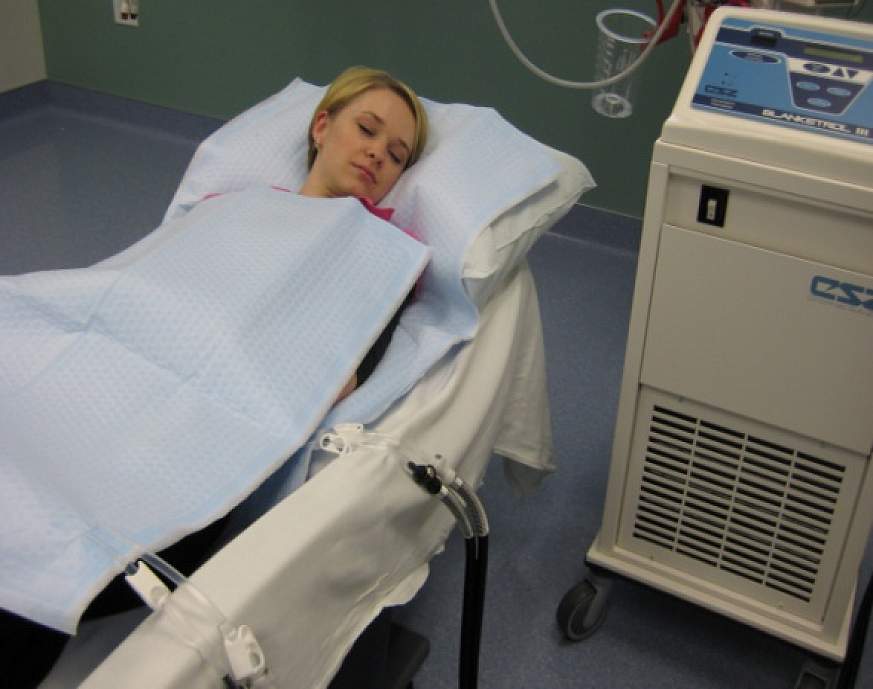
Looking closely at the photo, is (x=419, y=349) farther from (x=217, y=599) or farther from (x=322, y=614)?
(x=217, y=599)

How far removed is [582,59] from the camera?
2.63 metres

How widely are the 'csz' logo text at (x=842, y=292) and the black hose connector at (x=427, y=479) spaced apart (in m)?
0.54

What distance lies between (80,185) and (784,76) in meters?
2.42

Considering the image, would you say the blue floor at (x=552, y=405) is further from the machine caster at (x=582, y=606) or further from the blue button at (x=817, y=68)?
the blue button at (x=817, y=68)

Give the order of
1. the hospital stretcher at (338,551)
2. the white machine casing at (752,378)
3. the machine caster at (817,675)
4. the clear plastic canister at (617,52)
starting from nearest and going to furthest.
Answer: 1. the hospital stretcher at (338,551)
2. the white machine casing at (752,378)
3. the machine caster at (817,675)
4. the clear plastic canister at (617,52)

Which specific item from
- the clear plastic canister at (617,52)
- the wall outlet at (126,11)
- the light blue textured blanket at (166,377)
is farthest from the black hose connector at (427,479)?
the wall outlet at (126,11)

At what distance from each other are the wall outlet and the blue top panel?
2484 mm

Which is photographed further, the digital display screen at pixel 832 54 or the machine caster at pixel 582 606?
the machine caster at pixel 582 606

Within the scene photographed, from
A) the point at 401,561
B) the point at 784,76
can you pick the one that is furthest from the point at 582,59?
the point at 401,561

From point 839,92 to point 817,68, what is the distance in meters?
0.05

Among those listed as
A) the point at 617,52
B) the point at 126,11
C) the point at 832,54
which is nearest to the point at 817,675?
the point at 832,54

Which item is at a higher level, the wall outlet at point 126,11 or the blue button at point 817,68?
the blue button at point 817,68

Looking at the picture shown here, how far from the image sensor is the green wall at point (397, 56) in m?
2.63

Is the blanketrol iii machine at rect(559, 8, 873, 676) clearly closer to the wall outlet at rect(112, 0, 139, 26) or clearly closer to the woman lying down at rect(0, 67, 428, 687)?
A: the woman lying down at rect(0, 67, 428, 687)
